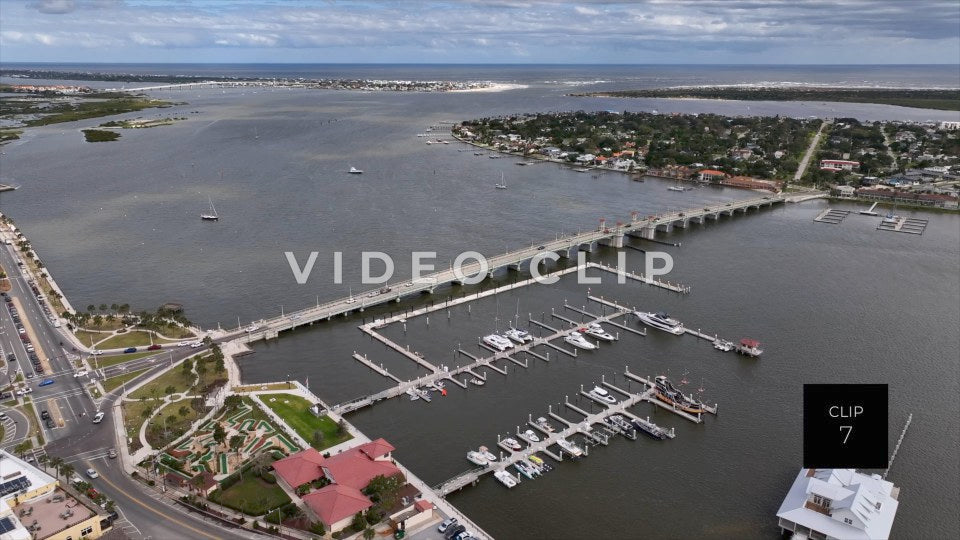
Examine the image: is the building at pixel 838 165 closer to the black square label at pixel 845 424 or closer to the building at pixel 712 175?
the building at pixel 712 175

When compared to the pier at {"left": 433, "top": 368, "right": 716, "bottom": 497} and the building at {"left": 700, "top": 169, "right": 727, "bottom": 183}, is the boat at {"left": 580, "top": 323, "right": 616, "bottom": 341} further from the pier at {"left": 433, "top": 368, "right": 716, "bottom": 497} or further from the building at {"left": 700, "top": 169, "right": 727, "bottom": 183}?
the building at {"left": 700, "top": 169, "right": 727, "bottom": 183}

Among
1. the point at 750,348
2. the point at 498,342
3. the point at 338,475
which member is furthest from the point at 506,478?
the point at 750,348

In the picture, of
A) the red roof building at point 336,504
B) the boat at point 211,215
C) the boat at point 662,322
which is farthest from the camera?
the boat at point 211,215

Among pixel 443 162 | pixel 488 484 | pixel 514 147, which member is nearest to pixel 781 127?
pixel 514 147

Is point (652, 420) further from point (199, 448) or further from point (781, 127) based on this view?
point (781, 127)

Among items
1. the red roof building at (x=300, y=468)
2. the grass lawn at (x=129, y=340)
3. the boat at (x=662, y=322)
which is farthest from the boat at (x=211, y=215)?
the red roof building at (x=300, y=468)

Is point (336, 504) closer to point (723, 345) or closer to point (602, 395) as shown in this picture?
point (602, 395)

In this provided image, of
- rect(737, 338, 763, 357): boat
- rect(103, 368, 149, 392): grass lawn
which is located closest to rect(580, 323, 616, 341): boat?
rect(737, 338, 763, 357): boat
